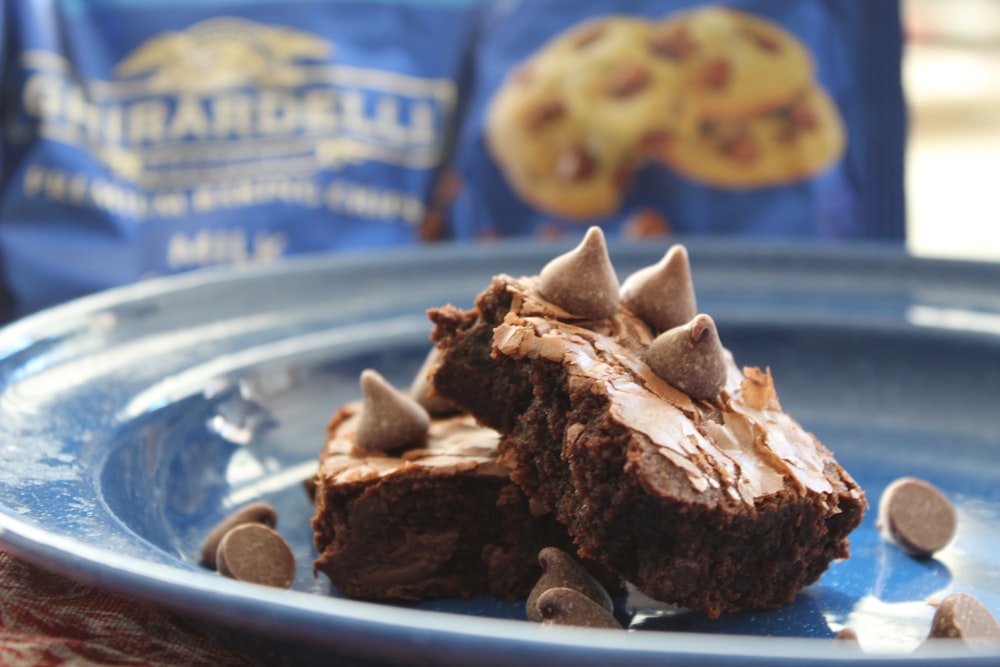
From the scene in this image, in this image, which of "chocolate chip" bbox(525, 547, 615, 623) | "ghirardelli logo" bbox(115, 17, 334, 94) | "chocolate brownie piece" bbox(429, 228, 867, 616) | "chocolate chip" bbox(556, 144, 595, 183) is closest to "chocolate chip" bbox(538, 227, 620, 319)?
"chocolate brownie piece" bbox(429, 228, 867, 616)

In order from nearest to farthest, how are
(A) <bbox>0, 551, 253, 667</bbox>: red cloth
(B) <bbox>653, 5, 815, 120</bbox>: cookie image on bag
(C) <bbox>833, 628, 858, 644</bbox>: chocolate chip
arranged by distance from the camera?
(A) <bbox>0, 551, 253, 667</bbox>: red cloth → (C) <bbox>833, 628, 858, 644</bbox>: chocolate chip → (B) <bbox>653, 5, 815, 120</bbox>: cookie image on bag

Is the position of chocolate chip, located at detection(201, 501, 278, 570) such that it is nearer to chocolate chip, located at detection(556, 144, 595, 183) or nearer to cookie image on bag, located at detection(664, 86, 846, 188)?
chocolate chip, located at detection(556, 144, 595, 183)

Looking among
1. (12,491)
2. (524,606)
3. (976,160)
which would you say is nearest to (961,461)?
(524,606)

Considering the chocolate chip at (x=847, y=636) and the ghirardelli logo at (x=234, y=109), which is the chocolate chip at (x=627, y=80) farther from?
the chocolate chip at (x=847, y=636)

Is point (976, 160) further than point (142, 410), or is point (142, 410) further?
point (976, 160)

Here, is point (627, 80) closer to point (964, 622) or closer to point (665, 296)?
point (665, 296)

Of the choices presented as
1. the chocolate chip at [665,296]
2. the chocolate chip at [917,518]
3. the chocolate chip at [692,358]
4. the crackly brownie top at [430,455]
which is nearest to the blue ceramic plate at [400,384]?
the chocolate chip at [917,518]

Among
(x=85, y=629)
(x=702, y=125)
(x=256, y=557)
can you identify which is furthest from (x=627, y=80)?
(x=85, y=629)

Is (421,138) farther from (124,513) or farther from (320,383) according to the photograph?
(124,513)
